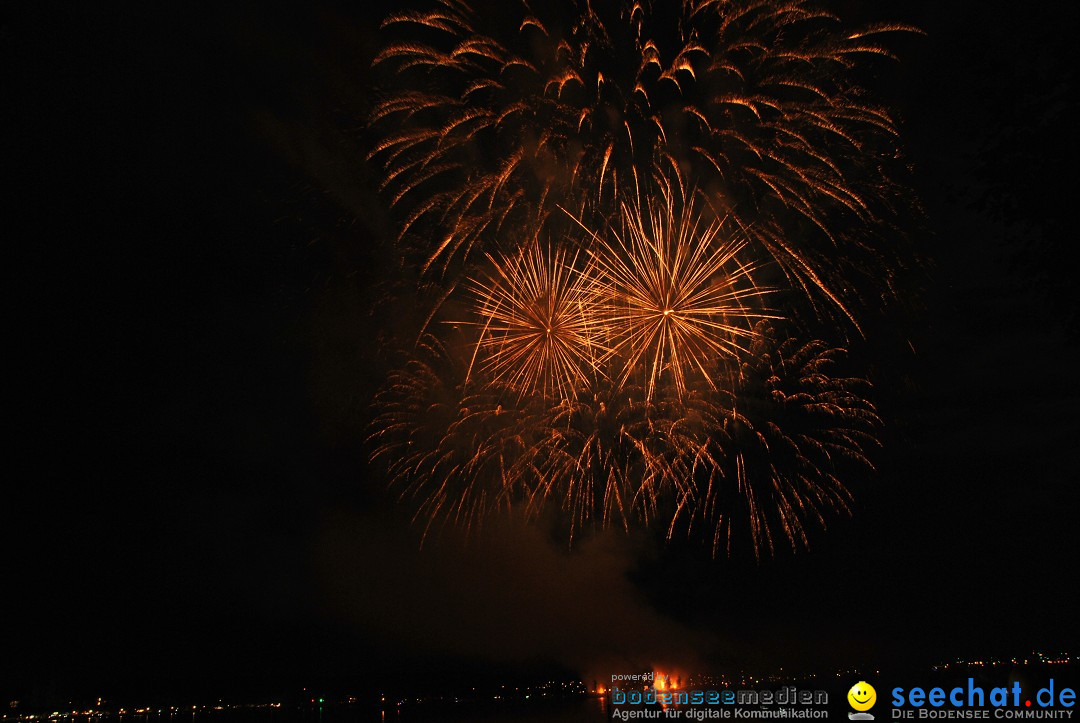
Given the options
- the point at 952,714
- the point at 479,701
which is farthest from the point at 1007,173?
the point at 479,701

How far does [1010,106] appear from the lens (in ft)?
38.5

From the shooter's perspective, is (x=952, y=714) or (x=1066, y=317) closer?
(x=1066, y=317)

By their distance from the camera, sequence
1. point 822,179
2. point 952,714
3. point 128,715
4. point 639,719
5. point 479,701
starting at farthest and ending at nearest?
point 479,701, point 128,715, point 639,719, point 952,714, point 822,179

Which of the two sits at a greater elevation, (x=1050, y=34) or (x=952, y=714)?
(x=1050, y=34)

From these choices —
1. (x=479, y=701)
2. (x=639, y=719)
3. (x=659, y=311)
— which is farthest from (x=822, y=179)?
(x=479, y=701)

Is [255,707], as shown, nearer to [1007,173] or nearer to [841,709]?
[841,709]

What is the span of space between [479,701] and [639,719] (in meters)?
137

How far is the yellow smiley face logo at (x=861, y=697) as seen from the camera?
2454cm

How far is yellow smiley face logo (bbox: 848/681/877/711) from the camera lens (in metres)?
24.5

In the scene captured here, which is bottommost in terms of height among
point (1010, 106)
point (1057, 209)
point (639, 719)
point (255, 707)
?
point (255, 707)

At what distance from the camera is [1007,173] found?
39.1 ft

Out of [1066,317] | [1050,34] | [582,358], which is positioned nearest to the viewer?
[1050,34]

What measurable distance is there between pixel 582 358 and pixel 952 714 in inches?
642

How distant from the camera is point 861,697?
24734mm
